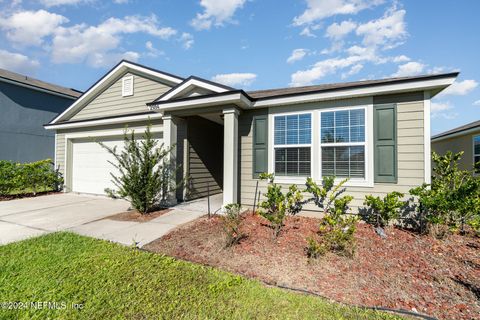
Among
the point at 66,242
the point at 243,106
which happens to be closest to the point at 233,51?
the point at 243,106

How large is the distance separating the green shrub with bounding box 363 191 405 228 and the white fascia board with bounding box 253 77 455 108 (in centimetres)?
219

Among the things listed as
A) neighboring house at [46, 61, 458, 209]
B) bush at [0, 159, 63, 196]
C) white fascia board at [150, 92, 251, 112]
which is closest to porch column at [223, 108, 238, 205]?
neighboring house at [46, 61, 458, 209]

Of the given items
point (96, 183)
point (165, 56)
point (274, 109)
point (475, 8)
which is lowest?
point (96, 183)

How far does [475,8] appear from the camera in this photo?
215 inches

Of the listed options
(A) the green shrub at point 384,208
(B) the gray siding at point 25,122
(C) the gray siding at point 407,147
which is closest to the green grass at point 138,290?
(A) the green shrub at point 384,208

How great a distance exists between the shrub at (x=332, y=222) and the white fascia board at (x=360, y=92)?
1.94 metres

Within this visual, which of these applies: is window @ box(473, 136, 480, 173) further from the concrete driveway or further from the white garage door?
the white garage door

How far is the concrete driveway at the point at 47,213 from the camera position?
15.5ft

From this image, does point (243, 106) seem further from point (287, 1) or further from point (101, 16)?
point (101, 16)

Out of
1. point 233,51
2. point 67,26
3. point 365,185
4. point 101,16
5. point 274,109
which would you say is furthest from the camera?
point 233,51

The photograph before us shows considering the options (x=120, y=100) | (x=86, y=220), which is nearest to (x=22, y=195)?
(x=120, y=100)

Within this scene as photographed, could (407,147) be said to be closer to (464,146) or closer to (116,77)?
(464,146)

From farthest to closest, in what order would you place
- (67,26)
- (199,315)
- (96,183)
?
(96,183) < (67,26) < (199,315)

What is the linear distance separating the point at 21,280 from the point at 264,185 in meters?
4.83
